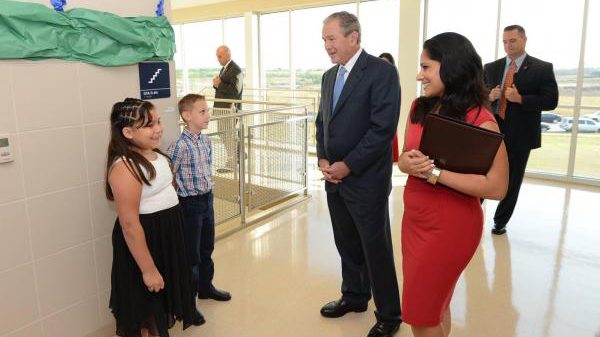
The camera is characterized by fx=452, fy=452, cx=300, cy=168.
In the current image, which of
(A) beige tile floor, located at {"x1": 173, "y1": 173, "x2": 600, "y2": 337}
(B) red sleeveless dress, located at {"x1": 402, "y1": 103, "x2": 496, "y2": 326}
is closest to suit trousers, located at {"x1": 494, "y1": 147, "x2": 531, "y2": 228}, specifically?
(A) beige tile floor, located at {"x1": 173, "y1": 173, "x2": 600, "y2": 337}

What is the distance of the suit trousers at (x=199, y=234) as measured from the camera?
2.49 metres

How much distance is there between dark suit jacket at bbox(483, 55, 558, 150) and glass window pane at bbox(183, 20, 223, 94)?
8.13m

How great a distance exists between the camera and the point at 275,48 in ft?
31.2

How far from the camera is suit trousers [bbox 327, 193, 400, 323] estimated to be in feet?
7.57

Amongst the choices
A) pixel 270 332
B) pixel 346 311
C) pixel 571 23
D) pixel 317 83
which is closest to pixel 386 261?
pixel 346 311

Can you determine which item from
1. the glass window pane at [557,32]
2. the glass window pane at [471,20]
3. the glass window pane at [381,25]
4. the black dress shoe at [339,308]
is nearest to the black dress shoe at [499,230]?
the black dress shoe at [339,308]

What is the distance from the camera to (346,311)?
105 inches

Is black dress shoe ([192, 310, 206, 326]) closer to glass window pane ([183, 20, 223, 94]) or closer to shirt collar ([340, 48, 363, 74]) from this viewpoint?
shirt collar ([340, 48, 363, 74])

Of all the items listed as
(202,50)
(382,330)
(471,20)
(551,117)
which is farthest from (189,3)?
(382,330)

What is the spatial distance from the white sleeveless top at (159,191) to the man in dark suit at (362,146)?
2.60ft

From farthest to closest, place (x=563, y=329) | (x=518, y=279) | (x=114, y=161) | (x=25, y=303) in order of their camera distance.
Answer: (x=518, y=279)
(x=563, y=329)
(x=25, y=303)
(x=114, y=161)

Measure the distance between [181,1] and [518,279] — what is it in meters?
9.33

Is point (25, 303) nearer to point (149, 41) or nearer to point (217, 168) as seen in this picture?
point (149, 41)

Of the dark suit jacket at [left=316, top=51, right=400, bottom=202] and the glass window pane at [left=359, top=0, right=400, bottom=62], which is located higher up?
the glass window pane at [left=359, top=0, right=400, bottom=62]
